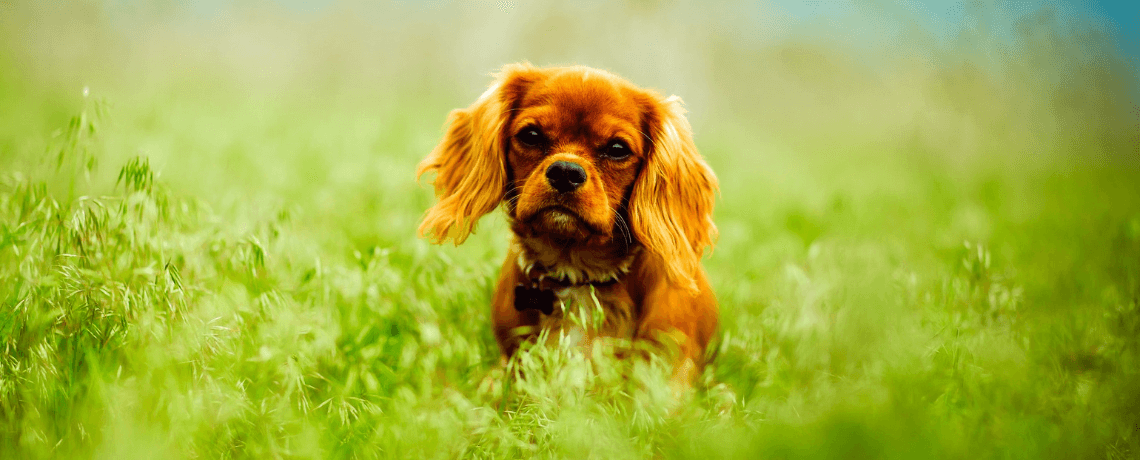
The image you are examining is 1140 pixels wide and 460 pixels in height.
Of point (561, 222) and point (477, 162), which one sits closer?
point (561, 222)

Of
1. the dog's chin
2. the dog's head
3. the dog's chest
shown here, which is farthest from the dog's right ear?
the dog's chest

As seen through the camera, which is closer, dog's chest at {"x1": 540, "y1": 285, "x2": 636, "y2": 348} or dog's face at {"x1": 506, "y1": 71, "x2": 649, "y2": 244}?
dog's face at {"x1": 506, "y1": 71, "x2": 649, "y2": 244}

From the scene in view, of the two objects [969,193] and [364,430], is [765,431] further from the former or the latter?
[969,193]

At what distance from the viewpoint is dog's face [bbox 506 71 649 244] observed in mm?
2018

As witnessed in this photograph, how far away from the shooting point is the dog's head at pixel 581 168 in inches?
81.1

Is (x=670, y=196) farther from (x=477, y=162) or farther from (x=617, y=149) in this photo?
(x=477, y=162)

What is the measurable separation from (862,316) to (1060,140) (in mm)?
4874

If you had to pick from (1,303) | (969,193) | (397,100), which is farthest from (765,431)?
(397,100)

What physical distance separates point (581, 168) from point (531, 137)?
0.92 feet

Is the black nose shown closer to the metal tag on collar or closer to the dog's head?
the dog's head

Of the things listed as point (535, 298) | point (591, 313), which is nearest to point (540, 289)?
point (535, 298)

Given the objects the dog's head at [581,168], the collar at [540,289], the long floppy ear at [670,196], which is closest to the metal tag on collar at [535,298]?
the collar at [540,289]

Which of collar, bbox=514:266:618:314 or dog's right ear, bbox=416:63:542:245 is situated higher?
dog's right ear, bbox=416:63:542:245

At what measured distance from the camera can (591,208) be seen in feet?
6.66
